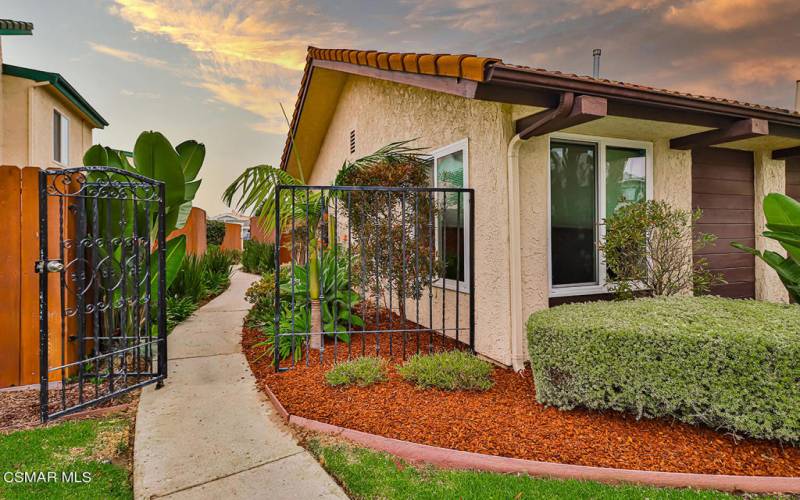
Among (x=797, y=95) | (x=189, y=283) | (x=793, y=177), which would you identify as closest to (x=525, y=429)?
(x=793, y=177)

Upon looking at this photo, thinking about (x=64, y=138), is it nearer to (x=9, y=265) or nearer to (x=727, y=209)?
(x=9, y=265)

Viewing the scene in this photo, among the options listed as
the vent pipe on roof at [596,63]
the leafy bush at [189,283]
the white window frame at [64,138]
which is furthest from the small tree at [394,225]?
the white window frame at [64,138]

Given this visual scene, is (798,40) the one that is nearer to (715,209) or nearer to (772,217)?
(715,209)

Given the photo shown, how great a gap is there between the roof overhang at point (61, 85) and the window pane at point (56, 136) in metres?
0.77

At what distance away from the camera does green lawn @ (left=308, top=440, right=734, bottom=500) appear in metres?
2.54

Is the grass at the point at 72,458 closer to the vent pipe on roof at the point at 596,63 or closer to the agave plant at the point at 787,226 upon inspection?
the agave plant at the point at 787,226

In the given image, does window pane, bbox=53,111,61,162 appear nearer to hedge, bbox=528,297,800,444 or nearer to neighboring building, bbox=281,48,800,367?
neighboring building, bbox=281,48,800,367

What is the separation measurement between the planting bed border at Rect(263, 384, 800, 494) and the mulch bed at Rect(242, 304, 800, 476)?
82mm

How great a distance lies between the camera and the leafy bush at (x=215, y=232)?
21.0m

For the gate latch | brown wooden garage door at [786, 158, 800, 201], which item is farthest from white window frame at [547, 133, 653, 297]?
the gate latch

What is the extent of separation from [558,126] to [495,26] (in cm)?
566

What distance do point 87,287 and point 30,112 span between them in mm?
12695

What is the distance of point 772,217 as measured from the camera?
471 cm

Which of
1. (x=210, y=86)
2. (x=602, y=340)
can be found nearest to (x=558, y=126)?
(x=602, y=340)
